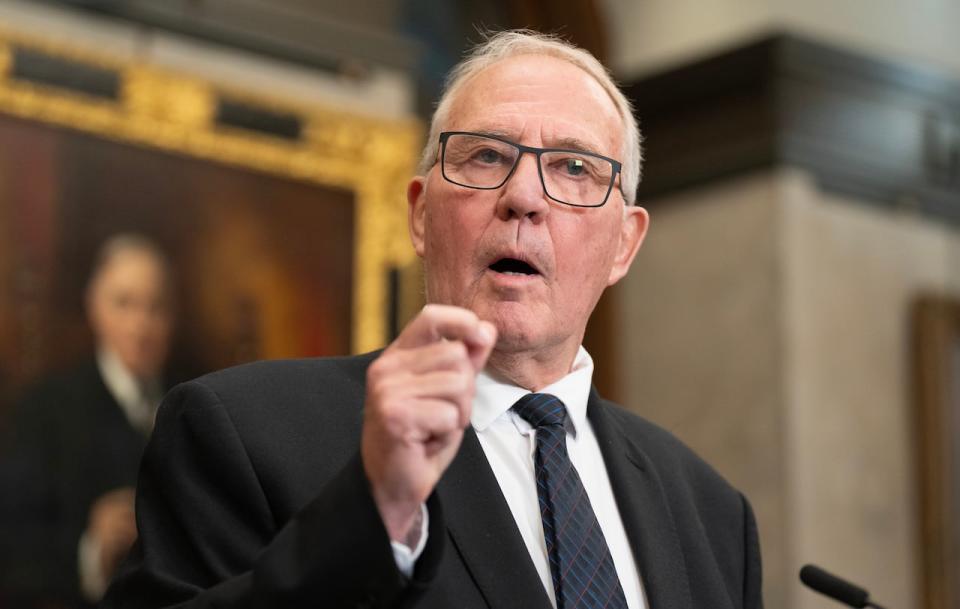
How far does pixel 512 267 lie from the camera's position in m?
2.81

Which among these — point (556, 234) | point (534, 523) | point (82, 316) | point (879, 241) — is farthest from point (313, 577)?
point (879, 241)

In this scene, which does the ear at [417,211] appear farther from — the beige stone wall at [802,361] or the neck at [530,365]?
the beige stone wall at [802,361]

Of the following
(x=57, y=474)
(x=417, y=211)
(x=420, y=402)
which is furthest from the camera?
(x=57, y=474)

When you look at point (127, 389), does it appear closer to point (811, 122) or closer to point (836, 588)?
point (811, 122)

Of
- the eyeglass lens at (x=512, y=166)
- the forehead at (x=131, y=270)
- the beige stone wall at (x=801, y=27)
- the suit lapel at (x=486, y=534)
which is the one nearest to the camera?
the suit lapel at (x=486, y=534)

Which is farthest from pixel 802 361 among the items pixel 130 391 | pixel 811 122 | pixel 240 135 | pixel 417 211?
pixel 417 211

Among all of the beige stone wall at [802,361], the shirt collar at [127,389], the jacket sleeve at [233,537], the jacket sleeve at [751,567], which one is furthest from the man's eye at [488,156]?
the beige stone wall at [802,361]

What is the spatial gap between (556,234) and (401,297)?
577 centimetres

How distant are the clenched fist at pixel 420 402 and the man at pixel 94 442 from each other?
539cm

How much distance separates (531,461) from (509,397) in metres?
0.13

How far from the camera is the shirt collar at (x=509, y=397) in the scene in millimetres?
2824

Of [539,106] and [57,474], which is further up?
[539,106]

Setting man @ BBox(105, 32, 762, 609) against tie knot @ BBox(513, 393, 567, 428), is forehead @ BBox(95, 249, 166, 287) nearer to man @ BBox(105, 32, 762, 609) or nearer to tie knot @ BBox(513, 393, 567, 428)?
man @ BBox(105, 32, 762, 609)

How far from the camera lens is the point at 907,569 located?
8094 millimetres
